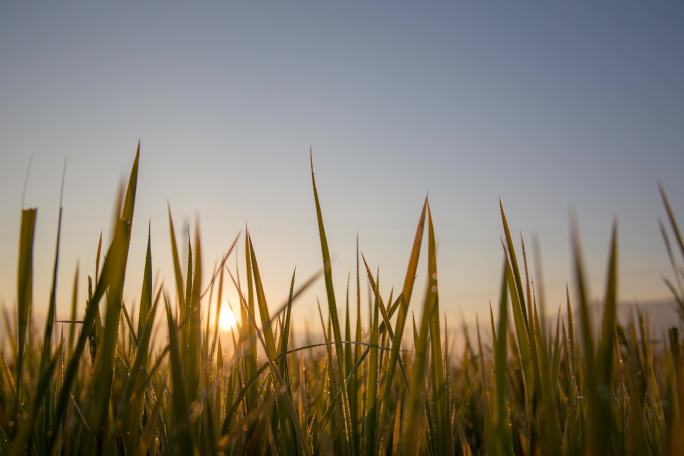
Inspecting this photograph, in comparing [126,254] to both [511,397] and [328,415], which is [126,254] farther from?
[511,397]

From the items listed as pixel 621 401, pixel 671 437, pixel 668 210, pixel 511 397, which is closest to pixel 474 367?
pixel 511 397

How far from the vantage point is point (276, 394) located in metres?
0.99

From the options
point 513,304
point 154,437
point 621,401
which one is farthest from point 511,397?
point 154,437

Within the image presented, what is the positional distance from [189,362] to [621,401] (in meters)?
0.95

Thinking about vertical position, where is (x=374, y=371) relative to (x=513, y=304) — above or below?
below

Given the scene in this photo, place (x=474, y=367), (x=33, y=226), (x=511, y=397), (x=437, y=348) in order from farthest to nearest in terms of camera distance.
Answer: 1. (x=474, y=367)
2. (x=511, y=397)
3. (x=437, y=348)
4. (x=33, y=226)

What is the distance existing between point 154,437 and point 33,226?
0.53m

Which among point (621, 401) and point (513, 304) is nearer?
point (513, 304)

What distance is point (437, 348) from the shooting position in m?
0.86

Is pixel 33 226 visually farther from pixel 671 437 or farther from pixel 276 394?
pixel 671 437

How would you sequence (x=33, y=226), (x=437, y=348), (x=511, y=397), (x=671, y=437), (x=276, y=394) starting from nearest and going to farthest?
(x=671, y=437)
(x=33, y=226)
(x=437, y=348)
(x=276, y=394)
(x=511, y=397)

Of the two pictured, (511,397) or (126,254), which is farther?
(511,397)

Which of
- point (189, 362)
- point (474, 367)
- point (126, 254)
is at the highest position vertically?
point (126, 254)

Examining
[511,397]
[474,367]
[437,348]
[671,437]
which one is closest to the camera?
[671,437]
